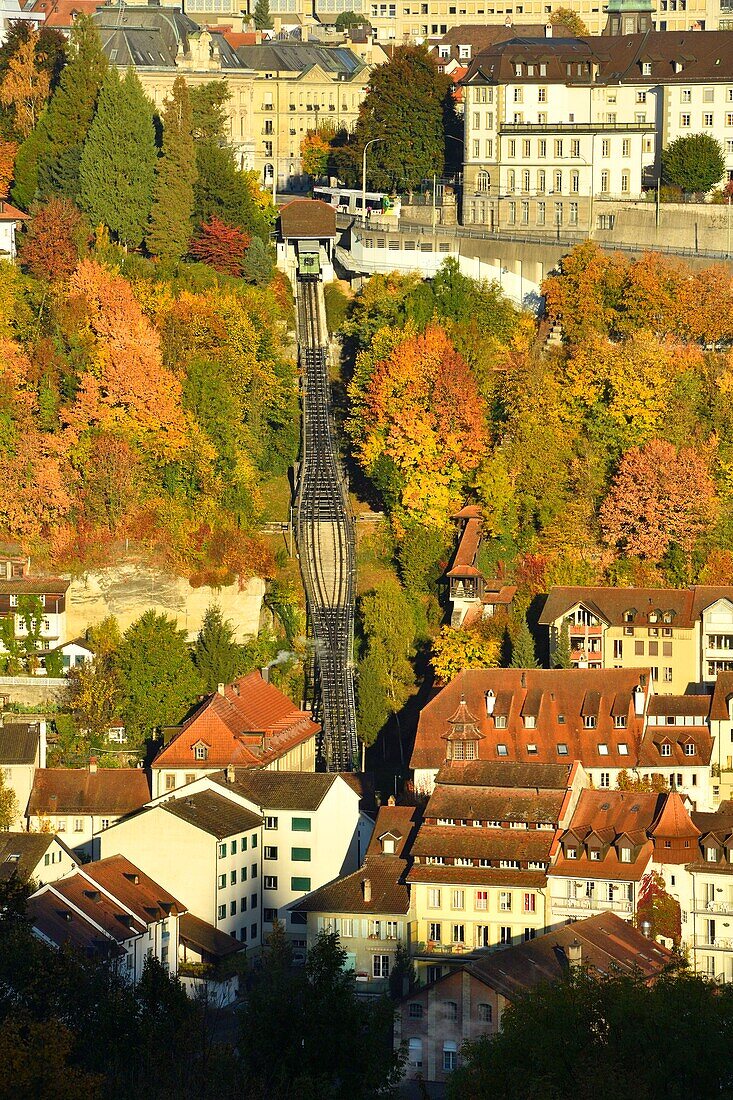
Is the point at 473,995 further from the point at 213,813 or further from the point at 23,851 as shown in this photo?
the point at 23,851

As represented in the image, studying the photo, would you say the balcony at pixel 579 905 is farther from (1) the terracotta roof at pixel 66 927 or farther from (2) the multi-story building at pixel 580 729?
(1) the terracotta roof at pixel 66 927

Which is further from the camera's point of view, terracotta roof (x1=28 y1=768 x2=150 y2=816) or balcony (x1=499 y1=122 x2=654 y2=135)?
balcony (x1=499 y1=122 x2=654 y2=135)

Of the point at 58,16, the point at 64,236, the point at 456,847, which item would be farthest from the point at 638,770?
the point at 58,16

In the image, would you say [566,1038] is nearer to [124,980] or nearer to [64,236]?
[124,980]

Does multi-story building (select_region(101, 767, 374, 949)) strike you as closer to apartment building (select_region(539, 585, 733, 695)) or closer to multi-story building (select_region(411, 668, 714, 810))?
multi-story building (select_region(411, 668, 714, 810))

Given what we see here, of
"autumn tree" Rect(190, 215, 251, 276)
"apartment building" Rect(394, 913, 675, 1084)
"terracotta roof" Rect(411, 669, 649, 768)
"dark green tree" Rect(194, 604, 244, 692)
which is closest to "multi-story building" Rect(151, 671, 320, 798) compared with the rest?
"dark green tree" Rect(194, 604, 244, 692)

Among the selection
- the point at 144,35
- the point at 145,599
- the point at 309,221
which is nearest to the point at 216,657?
the point at 145,599
